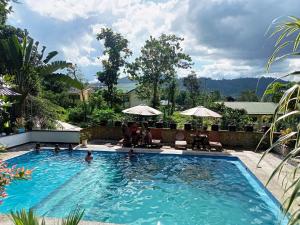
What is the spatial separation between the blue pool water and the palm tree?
5.64 metres

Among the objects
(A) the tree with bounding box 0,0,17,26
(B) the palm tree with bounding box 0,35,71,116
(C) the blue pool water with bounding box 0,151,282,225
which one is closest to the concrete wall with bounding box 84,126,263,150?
(C) the blue pool water with bounding box 0,151,282,225

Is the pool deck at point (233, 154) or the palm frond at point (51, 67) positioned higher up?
the palm frond at point (51, 67)

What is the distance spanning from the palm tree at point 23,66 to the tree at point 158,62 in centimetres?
987

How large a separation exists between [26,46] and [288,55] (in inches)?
756

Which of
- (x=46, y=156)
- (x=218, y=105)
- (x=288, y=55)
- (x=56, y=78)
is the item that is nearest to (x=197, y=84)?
(x=218, y=105)

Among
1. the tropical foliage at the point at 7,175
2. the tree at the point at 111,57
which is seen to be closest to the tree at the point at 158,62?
the tree at the point at 111,57

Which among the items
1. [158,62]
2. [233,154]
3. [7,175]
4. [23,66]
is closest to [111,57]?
[158,62]

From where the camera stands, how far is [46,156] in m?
15.4

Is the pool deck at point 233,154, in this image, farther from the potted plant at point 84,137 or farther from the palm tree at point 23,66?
the palm tree at point 23,66

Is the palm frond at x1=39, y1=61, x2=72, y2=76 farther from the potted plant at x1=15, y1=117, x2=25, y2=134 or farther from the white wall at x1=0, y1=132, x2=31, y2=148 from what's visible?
the white wall at x1=0, y1=132, x2=31, y2=148

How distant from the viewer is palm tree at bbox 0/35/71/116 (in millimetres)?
17906

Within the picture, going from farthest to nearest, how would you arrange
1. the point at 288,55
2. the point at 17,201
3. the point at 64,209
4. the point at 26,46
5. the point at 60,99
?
the point at 60,99 → the point at 26,46 → the point at 17,201 → the point at 64,209 → the point at 288,55

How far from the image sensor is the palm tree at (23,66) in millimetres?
17906

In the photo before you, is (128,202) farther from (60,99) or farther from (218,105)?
(60,99)
